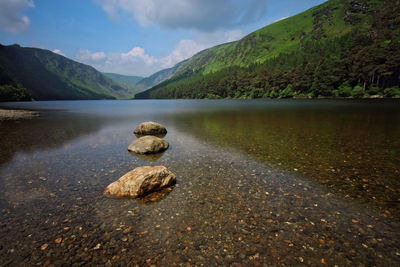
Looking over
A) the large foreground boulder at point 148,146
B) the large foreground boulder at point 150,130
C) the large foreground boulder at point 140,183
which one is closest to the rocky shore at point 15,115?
the large foreground boulder at point 150,130

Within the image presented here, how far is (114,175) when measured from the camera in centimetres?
1050

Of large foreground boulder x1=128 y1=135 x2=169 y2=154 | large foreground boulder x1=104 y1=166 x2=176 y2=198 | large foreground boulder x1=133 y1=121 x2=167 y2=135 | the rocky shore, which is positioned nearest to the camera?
large foreground boulder x1=104 y1=166 x2=176 y2=198

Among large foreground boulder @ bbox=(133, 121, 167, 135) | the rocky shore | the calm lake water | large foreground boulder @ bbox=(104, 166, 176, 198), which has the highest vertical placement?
the rocky shore

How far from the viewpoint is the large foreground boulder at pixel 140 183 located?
27.1 ft

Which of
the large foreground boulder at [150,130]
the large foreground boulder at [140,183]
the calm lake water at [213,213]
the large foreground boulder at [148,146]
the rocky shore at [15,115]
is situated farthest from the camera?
the rocky shore at [15,115]

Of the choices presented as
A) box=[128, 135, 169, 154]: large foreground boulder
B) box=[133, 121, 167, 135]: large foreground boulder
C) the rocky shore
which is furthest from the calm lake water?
the rocky shore

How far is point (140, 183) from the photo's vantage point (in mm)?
8336

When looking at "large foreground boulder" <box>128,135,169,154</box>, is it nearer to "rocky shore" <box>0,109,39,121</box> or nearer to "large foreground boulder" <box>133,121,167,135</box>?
"large foreground boulder" <box>133,121,167,135</box>

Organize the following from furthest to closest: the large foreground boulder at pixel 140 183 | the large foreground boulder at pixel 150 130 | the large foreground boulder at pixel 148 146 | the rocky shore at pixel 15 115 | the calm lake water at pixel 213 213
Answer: the rocky shore at pixel 15 115, the large foreground boulder at pixel 150 130, the large foreground boulder at pixel 148 146, the large foreground boulder at pixel 140 183, the calm lake water at pixel 213 213

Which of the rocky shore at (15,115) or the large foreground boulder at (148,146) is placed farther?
the rocky shore at (15,115)

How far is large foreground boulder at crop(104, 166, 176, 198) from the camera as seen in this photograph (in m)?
8.26

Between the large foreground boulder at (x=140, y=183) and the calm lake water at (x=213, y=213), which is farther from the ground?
the large foreground boulder at (x=140, y=183)

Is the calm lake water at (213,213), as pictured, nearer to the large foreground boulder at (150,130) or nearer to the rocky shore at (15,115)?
the large foreground boulder at (150,130)

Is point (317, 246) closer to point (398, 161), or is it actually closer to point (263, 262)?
point (263, 262)
